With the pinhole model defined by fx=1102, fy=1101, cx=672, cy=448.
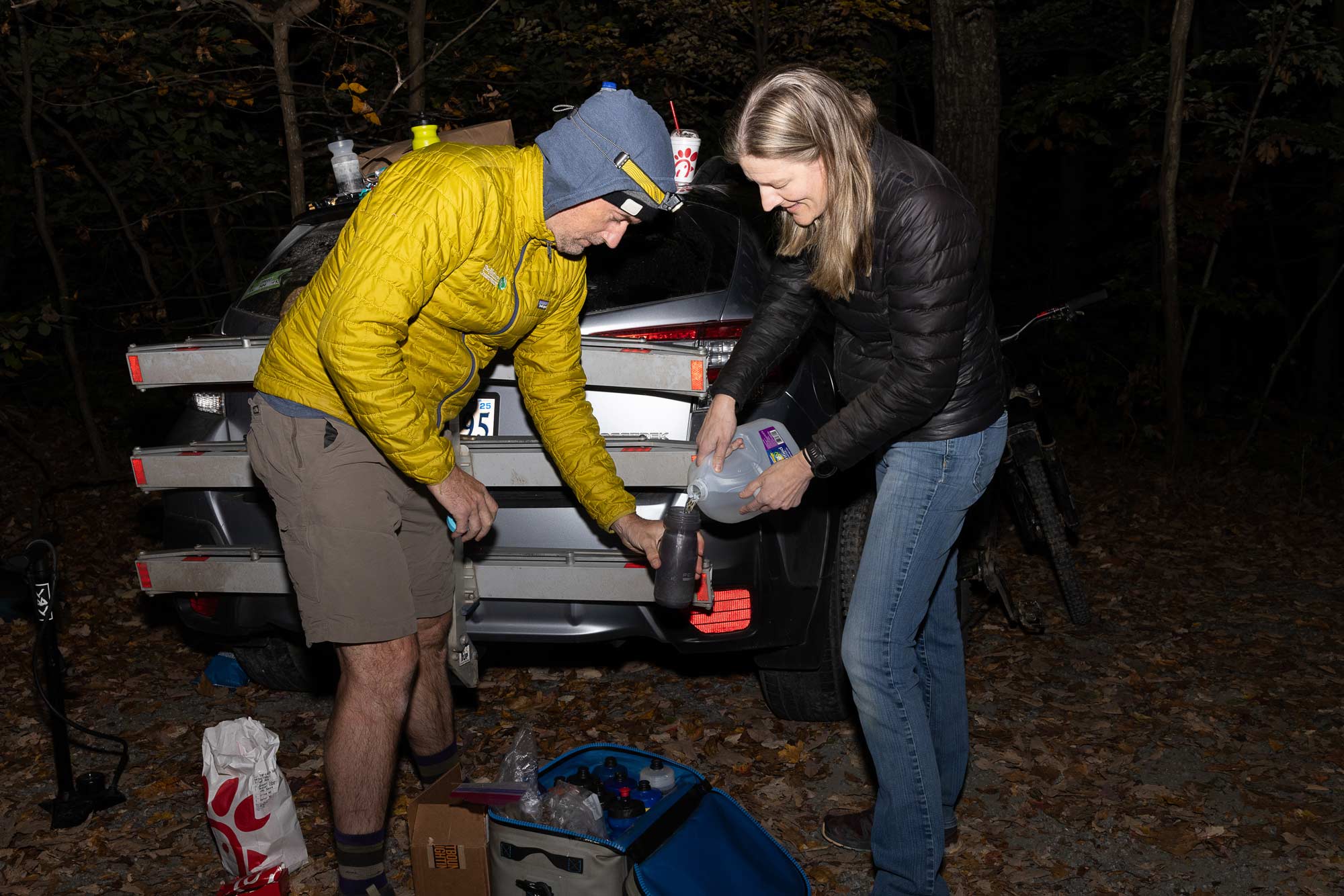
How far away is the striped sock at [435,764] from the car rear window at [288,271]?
1689mm

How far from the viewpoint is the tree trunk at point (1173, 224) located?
780cm

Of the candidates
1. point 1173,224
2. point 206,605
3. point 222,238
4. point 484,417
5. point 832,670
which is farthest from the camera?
point 222,238

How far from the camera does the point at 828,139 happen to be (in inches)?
102

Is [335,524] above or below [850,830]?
above

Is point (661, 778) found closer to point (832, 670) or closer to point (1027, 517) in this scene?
point (832, 670)

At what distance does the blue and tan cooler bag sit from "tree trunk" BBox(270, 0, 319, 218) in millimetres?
3919

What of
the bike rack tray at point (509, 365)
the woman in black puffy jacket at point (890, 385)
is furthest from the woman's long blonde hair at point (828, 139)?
the bike rack tray at point (509, 365)

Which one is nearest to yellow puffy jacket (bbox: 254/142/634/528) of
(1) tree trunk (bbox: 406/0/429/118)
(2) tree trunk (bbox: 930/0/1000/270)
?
(1) tree trunk (bbox: 406/0/429/118)

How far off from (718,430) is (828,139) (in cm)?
92

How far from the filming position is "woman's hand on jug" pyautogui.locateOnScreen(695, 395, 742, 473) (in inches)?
125

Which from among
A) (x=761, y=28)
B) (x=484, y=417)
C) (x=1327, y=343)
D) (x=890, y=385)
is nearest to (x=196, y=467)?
(x=484, y=417)

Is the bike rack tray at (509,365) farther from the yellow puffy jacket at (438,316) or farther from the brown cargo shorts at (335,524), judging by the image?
the brown cargo shorts at (335,524)

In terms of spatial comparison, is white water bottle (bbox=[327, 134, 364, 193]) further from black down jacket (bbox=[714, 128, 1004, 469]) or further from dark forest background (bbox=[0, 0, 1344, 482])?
black down jacket (bbox=[714, 128, 1004, 469])

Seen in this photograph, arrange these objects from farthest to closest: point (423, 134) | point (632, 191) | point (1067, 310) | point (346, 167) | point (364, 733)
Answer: point (1067, 310)
point (346, 167)
point (423, 134)
point (364, 733)
point (632, 191)
